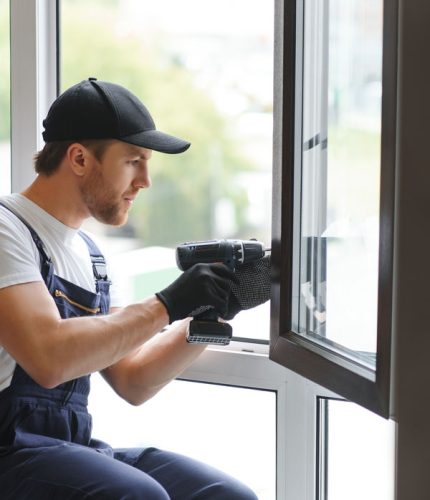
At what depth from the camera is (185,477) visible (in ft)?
6.15

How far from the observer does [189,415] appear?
7.68 feet

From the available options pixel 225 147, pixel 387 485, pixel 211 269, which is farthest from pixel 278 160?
pixel 225 147

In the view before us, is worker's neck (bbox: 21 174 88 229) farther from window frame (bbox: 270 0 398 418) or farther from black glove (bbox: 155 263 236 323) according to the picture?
window frame (bbox: 270 0 398 418)

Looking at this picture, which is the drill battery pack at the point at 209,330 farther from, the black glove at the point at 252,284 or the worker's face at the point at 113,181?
the worker's face at the point at 113,181

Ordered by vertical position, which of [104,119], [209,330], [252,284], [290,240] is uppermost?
[104,119]

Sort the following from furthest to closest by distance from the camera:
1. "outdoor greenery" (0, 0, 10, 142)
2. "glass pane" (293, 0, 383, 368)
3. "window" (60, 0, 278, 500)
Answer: "outdoor greenery" (0, 0, 10, 142), "window" (60, 0, 278, 500), "glass pane" (293, 0, 383, 368)

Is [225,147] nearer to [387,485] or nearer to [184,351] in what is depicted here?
[184,351]

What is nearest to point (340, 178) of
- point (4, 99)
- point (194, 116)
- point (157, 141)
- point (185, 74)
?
point (157, 141)

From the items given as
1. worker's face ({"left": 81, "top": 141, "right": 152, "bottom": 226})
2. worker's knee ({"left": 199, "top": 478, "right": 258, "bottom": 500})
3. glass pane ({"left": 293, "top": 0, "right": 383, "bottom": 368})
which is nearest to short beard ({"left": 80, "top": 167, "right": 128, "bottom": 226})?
worker's face ({"left": 81, "top": 141, "right": 152, "bottom": 226})

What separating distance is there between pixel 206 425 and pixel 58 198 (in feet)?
2.57

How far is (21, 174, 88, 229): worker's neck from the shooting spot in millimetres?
1960

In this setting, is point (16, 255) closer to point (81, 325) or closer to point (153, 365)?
point (81, 325)

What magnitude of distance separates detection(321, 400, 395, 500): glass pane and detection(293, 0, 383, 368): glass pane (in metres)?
0.54

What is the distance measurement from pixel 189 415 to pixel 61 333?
2.34ft
